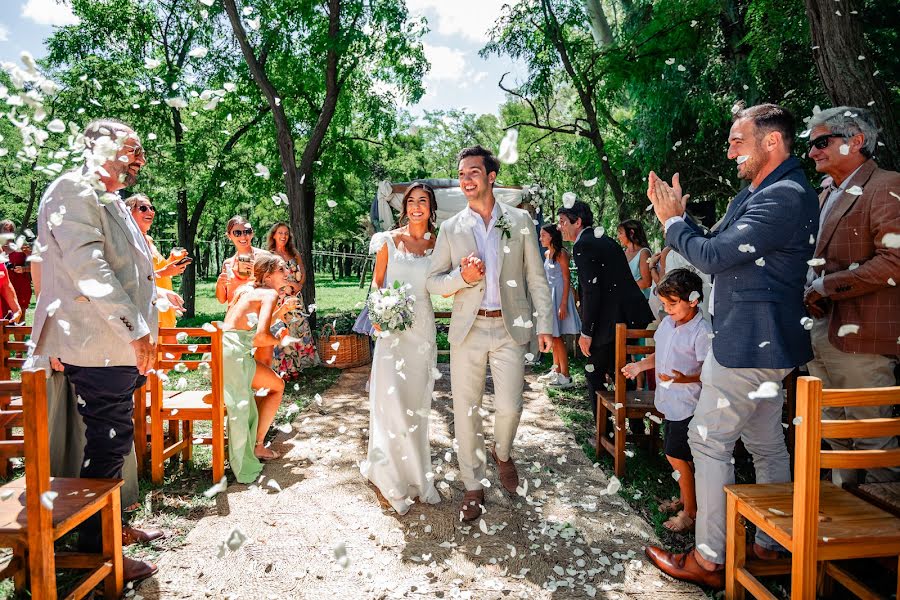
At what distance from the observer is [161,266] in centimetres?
550

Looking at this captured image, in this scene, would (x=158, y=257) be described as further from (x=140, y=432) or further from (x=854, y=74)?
(x=854, y=74)

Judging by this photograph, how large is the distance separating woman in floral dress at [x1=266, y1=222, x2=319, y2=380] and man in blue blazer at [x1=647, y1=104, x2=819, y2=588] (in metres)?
4.76

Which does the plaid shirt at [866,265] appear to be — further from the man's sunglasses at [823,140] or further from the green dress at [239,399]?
the green dress at [239,399]

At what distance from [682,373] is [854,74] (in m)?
2.65

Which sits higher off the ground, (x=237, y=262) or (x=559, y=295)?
(x=237, y=262)

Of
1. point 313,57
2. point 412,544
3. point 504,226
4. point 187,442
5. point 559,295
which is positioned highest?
point 313,57

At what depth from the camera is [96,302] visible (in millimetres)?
2758

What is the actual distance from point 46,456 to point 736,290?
3156 millimetres

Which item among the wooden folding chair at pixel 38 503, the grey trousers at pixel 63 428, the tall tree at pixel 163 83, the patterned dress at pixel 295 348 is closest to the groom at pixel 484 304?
the wooden folding chair at pixel 38 503

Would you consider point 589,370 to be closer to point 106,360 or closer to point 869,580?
point 869,580

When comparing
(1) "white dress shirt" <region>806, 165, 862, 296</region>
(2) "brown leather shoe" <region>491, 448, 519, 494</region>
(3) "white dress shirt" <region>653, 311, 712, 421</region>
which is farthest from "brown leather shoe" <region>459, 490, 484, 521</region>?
(1) "white dress shirt" <region>806, 165, 862, 296</region>

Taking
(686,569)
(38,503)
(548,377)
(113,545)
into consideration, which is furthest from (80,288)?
(548,377)

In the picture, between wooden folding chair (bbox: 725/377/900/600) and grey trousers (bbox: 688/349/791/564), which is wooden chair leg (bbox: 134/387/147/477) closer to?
grey trousers (bbox: 688/349/791/564)

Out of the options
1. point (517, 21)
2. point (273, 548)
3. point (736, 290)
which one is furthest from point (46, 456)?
point (517, 21)
